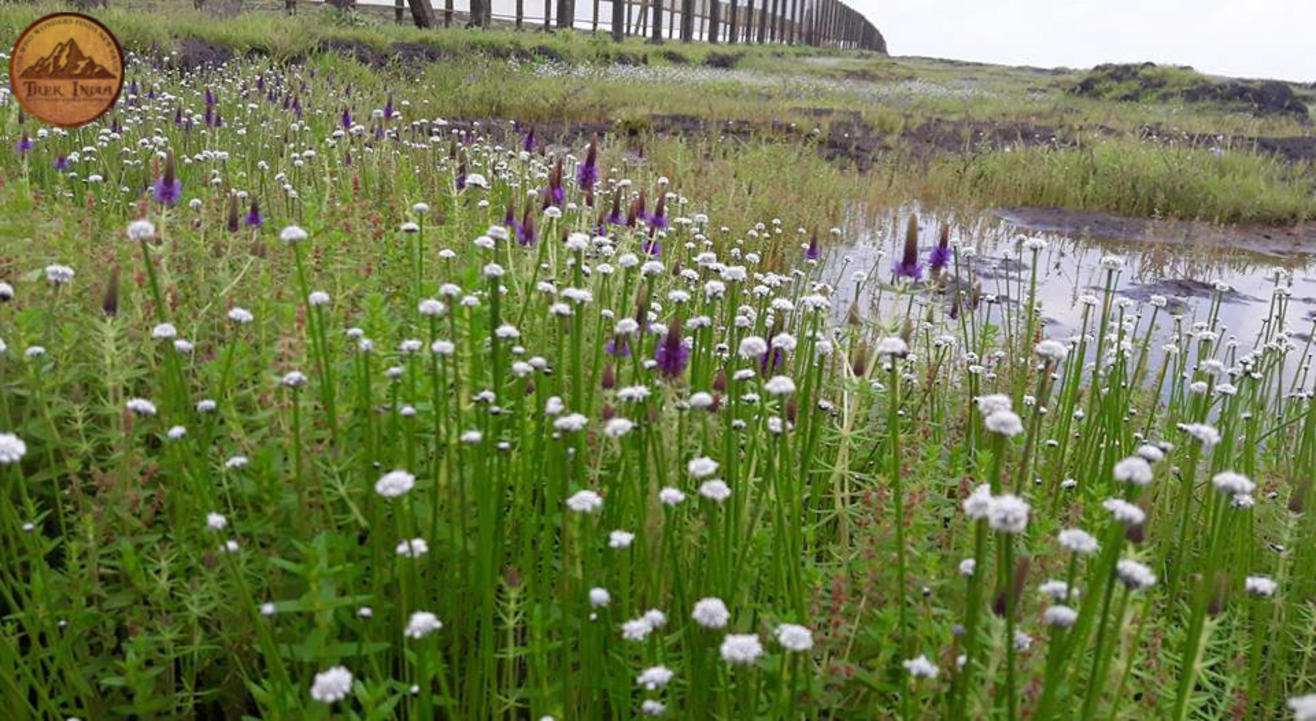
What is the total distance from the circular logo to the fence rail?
1898 cm

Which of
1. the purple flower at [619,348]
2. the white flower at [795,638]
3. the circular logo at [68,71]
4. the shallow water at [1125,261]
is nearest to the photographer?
the white flower at [795,638]

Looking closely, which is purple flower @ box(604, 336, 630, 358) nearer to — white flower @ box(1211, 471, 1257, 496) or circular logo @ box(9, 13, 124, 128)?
white flower @ box(1211, 471, 1257, 496)

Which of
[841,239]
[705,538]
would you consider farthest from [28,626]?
[841,239]

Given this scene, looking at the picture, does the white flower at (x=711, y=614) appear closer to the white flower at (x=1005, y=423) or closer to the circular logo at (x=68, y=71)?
the white flower at (x=1005, y=423)

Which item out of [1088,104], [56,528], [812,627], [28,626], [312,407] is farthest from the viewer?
[1088,104]

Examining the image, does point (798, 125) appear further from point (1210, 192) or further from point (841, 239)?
point (841, 239)

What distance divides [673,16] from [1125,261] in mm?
37557

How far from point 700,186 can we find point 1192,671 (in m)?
7.02

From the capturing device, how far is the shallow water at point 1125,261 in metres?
6.71

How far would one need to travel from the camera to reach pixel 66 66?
3.88 m

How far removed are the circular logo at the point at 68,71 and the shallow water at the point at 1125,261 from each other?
3.92 m

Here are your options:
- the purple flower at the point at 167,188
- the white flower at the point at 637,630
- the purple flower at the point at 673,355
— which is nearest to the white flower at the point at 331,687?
the white flower at the point at 637,630

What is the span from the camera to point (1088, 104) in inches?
1054

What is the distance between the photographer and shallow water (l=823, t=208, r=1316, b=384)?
671 cm
